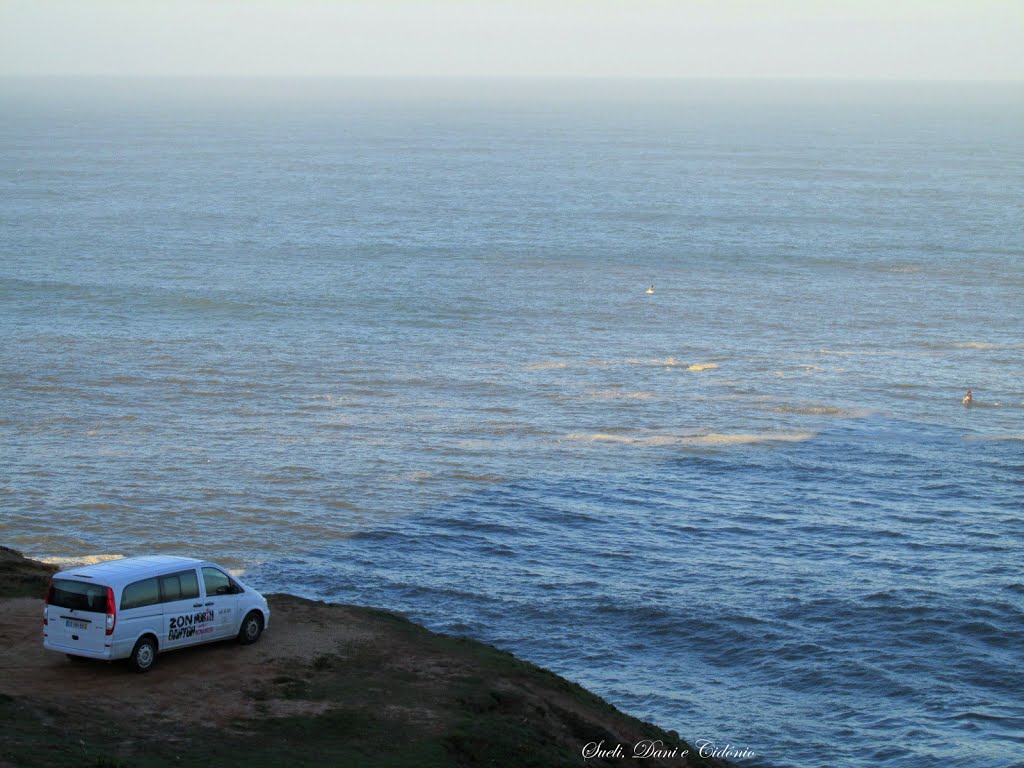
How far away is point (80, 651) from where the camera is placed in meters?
23.4

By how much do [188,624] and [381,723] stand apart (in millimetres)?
4609

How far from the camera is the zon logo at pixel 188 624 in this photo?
24203mm

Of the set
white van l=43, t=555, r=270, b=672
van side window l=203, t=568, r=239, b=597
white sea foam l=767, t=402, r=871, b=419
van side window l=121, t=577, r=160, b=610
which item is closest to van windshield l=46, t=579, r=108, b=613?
white van l=43, t=555, r=270, b=672

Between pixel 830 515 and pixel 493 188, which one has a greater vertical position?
pixel 493 188

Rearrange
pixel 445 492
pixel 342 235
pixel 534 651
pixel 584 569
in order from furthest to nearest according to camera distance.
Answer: pixel 342 235
pixel 445 492
pixel 584 569
pixel 534 651

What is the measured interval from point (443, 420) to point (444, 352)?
15.7m

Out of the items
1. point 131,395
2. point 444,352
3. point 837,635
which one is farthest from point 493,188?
point 837,635

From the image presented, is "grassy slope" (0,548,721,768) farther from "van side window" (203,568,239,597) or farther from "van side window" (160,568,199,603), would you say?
"van side window" (203,568,239,597)

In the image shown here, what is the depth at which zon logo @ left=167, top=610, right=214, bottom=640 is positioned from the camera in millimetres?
24203

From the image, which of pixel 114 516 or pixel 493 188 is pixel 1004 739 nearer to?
pixel 114 516

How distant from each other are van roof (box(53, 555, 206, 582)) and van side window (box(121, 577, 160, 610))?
0.20 m

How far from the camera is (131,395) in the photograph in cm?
6600

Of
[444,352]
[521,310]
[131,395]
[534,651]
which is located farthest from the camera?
[521,310]

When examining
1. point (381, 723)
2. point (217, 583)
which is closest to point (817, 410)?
point (217, 583)
